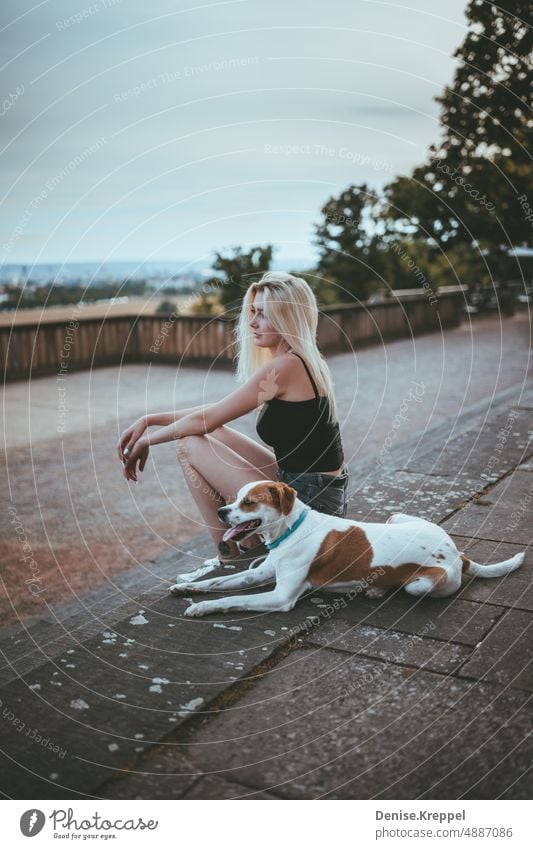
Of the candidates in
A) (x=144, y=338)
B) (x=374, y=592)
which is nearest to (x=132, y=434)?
(x=374, y=592)

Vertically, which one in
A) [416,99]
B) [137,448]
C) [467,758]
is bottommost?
[467,758]

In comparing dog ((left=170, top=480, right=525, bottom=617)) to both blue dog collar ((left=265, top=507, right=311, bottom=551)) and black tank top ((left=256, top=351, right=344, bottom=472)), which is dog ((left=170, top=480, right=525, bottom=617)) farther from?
black tank top ((left=256, top=351, right=344, bottom=472))

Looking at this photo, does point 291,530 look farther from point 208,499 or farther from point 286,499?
point 208,499

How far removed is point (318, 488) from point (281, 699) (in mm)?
1648

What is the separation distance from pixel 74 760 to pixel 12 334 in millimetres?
13173

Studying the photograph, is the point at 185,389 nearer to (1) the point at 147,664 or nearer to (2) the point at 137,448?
(2) the point at 137,448

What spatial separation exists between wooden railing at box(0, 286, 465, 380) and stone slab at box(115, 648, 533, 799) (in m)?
11.3

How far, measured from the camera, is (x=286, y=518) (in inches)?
153

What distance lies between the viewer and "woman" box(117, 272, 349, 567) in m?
4.49

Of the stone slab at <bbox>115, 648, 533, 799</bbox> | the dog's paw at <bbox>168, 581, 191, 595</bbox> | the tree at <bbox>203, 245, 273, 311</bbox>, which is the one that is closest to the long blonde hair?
the dog's paw at <bbox>168, 581, 191, 595</bbox>

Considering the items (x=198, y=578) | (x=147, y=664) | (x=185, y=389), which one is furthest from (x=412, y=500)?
(x=185, y=389)

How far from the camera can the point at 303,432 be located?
459 cm

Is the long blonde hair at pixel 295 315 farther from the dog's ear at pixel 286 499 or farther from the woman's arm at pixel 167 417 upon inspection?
the dog's ear at pixel 286 499

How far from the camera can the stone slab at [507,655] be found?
3.21 metres
